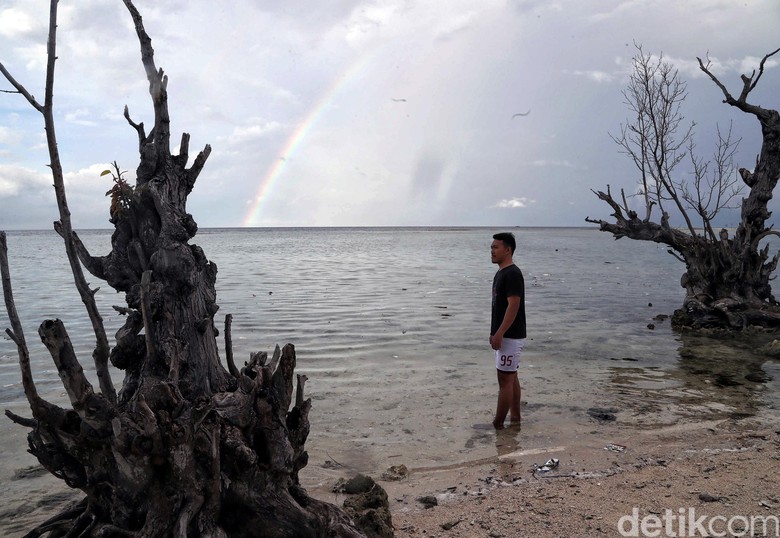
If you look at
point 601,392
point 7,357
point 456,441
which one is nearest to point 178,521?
Result: point 456,441

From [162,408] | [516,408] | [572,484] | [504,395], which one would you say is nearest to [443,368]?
[516,408]

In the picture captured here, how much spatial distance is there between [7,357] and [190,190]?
7.73 metres

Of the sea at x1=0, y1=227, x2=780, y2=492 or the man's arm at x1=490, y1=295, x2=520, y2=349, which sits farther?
the sea at x1=0, y1=227, x2=780, y2=492

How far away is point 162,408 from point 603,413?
5.65 meters

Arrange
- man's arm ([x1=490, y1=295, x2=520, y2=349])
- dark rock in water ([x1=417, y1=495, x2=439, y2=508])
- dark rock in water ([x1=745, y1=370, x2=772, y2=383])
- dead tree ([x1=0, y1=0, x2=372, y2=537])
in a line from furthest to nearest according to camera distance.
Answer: dark rock in water ([x1=745, y1=370, x2=772, y2=383]) → man's arm ([x1=490, y1=295, x2=520, y2=349]) → dark rock in water ([x1=417, y1=495, x2=439, y2=508]) → dead tree ([x1=0, y1=0, x2=372, y2=537])

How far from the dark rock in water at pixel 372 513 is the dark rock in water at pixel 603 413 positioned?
12.2 ft

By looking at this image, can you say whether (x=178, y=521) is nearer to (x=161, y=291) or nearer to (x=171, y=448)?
(x=171, y=448)

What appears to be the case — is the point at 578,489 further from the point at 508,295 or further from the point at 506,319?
the point at 508,295

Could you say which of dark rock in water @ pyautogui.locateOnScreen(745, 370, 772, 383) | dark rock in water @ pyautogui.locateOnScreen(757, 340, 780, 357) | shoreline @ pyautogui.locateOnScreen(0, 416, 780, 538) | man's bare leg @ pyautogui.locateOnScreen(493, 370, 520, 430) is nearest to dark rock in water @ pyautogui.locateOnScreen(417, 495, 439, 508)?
shoreline @ pyautogui.locateOnScreen(0, 416, 780, 538)

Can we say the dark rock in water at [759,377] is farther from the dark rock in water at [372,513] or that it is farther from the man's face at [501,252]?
the dark rock in water at [372,513]

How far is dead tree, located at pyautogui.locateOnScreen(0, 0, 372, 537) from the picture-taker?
9.53 ft

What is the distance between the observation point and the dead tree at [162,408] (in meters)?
2.90

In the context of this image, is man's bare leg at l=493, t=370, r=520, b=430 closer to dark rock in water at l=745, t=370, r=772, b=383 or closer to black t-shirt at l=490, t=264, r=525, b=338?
black t-shirt at l=490, t=264, r=525, b=338

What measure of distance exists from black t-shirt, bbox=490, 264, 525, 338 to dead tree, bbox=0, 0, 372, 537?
10.5ft
